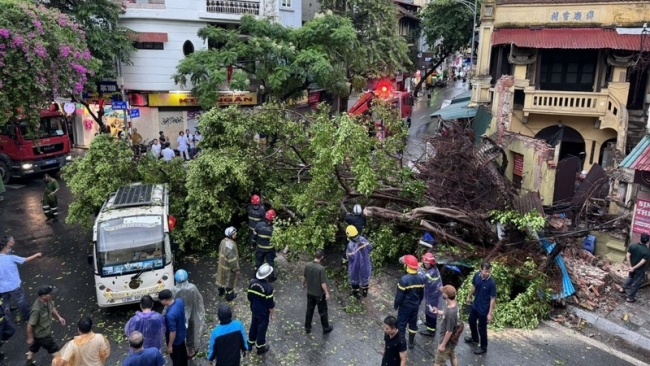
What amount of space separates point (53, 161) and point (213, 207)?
12.3m

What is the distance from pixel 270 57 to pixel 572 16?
1254 cm

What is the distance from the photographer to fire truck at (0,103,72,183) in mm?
19906

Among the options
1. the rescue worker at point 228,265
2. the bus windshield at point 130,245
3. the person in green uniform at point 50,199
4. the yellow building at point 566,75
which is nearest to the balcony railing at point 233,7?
the yellow building at point 566,75

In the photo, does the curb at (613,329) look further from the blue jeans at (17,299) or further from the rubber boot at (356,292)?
the blue jeans at (17,299)

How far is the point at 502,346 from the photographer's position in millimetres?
8633

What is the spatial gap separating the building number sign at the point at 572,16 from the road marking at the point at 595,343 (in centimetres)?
1366

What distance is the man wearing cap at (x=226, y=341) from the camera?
6.63 m

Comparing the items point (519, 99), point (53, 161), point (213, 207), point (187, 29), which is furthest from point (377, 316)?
point (187, 29)

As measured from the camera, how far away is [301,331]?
911cm

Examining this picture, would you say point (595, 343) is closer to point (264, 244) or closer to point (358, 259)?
point (358, 259)

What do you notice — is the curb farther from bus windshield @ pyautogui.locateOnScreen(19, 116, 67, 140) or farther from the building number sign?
bus windshield @ pyautogui.locateOnScreen(19, 116, 67, 140)

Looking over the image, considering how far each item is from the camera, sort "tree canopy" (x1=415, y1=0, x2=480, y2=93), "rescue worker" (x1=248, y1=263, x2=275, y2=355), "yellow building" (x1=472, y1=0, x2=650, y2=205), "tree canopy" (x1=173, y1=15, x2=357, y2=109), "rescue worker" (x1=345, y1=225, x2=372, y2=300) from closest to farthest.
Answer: "rescue worker" (x1=248, y1=263, x2=275, y2=355)
"rescue worker" (x1=345, y1=225, x2=372, y2=300)
"yellow building" (x1=472, y1=0, x2=650, y2=205)
"tree canopy" (x1=173, y1=15, x2=357, y2=109)
"tree canopy" (x1=415, y1=0, x2=480, y2=93)

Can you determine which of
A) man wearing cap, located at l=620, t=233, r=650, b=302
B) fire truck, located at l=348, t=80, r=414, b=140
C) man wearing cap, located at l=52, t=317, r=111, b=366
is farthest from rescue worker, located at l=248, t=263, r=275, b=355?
fire truck, located at l=348, t=80, r=414, b=140

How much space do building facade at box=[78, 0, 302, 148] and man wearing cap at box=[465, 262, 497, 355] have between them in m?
17.8
